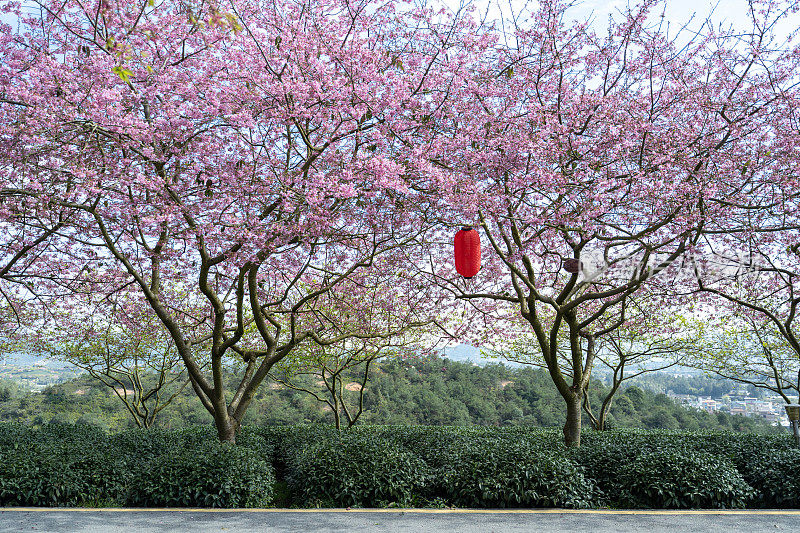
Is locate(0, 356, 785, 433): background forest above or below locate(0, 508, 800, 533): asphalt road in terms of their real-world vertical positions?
above

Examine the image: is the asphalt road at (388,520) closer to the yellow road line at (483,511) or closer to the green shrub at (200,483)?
the yellow road line at (483,511)

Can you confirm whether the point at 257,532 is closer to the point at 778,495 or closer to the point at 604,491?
the point at 604,491

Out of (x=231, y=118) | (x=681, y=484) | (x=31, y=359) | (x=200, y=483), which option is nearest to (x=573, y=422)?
(x=681, y=484)

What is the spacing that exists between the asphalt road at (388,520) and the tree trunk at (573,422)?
2310 millimetres

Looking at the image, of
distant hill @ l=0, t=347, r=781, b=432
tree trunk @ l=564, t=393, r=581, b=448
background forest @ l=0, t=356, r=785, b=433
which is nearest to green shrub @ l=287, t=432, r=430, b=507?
tree trunk @ l=564, t=393, r=581, b=448

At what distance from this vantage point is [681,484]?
6.25 meters

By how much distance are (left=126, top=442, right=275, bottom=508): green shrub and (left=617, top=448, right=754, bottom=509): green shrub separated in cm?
446

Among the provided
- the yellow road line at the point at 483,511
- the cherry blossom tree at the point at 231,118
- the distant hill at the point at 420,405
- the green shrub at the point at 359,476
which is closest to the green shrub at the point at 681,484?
the yellow road line at the point at 483,511

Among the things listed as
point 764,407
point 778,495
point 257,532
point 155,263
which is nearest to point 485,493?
point 257,532

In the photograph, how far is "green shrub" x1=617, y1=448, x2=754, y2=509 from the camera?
20.3ft

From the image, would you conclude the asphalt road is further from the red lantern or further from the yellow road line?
the red lantern

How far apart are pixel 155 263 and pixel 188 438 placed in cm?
370

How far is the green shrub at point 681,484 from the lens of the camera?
6.18 m

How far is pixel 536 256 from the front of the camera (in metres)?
9.34
